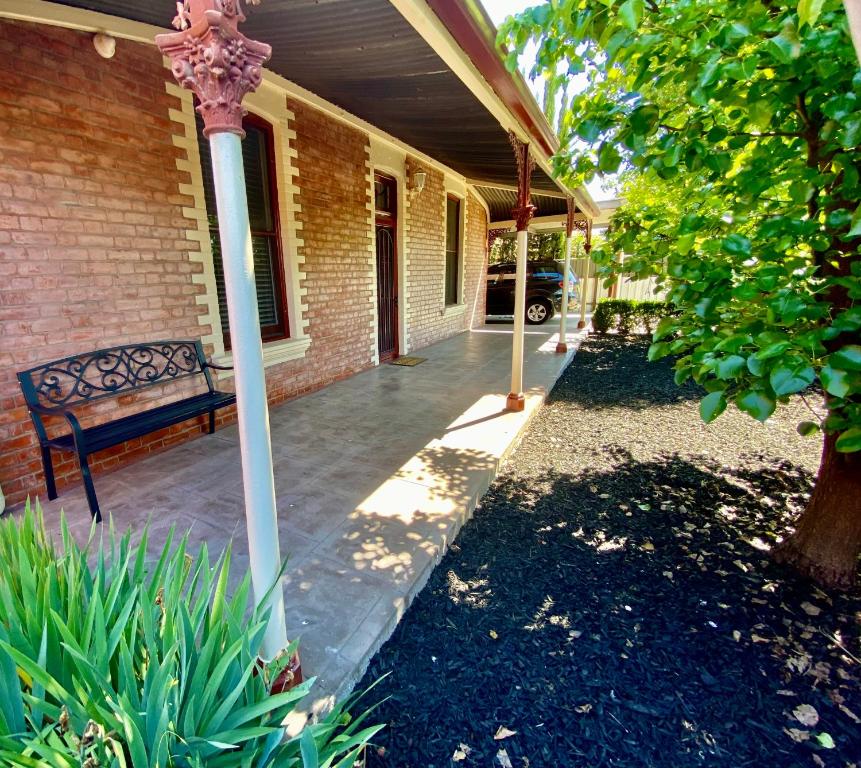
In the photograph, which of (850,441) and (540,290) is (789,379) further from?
(540,290)

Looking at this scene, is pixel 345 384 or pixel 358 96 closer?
pixel 358 96

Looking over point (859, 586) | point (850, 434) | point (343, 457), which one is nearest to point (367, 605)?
point (343, 457)

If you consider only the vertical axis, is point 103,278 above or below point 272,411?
above

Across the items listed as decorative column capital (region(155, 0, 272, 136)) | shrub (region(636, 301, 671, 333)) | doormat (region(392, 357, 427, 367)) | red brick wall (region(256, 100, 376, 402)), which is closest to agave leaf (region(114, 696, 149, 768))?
decorative column capital (region(155, 0, 272, 136))

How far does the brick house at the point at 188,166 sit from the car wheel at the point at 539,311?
7.85 meters

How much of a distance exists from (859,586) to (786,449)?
2.00 meters

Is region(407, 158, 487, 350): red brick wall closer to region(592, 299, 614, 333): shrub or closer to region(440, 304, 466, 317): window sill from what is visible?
region(440, 304, 466, 317): window sill

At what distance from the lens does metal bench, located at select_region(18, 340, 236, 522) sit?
2592 millimetres

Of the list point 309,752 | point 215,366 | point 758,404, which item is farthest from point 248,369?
point 215,366

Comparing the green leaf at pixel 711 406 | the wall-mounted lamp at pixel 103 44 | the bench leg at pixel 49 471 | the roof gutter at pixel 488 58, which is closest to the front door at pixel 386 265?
the roof gutter at pixel 488 58

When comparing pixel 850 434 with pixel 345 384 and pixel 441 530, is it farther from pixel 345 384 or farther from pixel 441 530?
pixel 345 384

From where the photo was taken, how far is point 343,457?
11.2 ft

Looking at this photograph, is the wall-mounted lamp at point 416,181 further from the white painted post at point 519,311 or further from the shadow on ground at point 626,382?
the shadow on ground at point 626,382

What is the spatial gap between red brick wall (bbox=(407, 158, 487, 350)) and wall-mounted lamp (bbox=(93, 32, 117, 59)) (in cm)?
444
